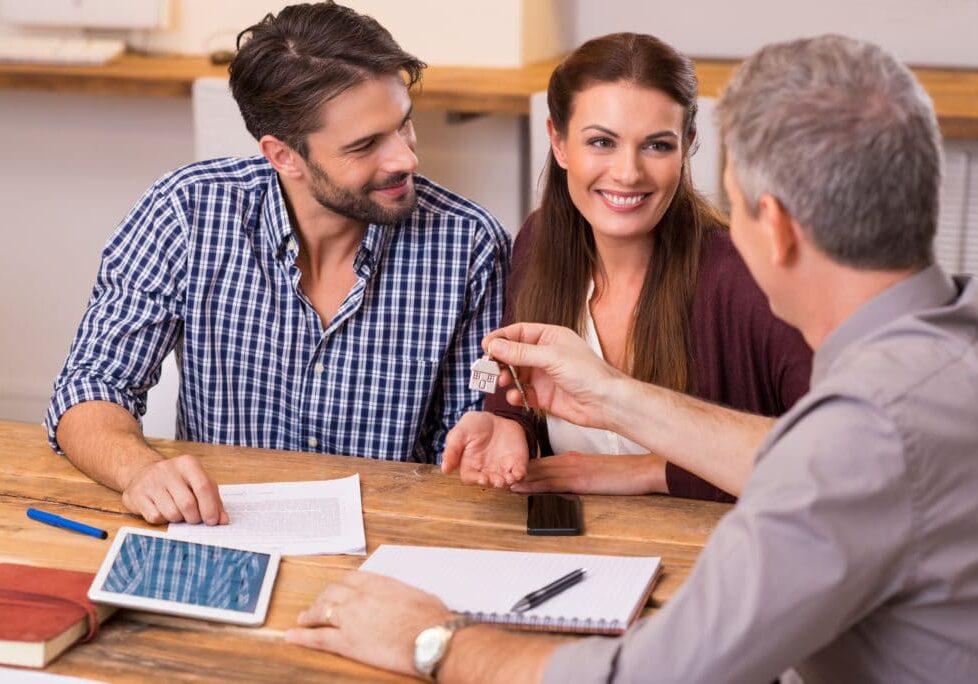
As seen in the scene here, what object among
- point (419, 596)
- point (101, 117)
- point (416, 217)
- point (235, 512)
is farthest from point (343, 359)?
point (101, 117)

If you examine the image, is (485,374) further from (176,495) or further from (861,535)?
(861,535)

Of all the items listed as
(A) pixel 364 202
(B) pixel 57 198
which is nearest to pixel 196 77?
(B) pixel 57 198

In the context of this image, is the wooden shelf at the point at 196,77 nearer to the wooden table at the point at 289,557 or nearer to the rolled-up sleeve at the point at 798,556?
the wooden table at the point at 289,557

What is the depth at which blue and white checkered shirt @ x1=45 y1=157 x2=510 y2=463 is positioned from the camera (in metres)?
2.08

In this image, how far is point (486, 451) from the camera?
1.73 m

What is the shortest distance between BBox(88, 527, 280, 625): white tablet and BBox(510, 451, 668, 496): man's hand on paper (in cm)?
39

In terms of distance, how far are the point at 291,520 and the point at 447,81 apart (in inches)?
69.6

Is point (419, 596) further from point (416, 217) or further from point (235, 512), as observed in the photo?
point (416, 217)

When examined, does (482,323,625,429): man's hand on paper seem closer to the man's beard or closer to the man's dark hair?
the man's beard

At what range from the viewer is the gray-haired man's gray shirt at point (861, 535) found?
971 mm

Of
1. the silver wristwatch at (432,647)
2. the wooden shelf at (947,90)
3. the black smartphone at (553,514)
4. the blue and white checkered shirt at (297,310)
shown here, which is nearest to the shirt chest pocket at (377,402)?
the blue and white checkered shirt at (297,310)

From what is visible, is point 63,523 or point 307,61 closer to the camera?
point 63,523

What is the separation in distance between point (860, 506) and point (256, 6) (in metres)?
2.90

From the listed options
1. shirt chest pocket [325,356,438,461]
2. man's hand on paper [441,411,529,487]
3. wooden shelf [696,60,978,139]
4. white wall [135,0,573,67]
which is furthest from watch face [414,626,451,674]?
white wall [135,0,573,67]
